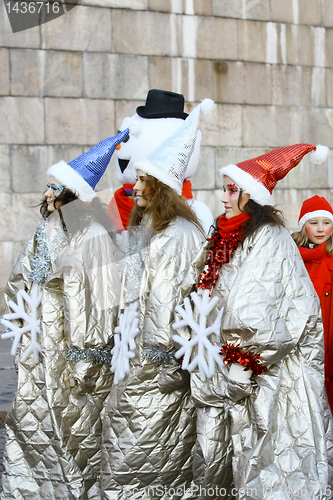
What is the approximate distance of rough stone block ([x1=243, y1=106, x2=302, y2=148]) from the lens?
301 inches

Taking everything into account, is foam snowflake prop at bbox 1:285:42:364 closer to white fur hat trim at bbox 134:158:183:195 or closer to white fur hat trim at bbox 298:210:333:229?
white fur hat trim at bbox 134:158:183:195

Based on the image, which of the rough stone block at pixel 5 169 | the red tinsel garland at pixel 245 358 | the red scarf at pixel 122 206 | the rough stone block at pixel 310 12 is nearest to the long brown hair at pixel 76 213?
the red scarf at pixel 122 206

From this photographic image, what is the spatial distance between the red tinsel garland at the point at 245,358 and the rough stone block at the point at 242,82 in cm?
550

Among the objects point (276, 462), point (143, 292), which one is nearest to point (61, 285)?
point (143, 292)

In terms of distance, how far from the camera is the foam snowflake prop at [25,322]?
3688mm

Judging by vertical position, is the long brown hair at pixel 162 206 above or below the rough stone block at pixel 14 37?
below

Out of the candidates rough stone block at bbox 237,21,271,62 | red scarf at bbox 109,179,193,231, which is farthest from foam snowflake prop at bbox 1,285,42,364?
rough stone block at bbox 237,21,271,62

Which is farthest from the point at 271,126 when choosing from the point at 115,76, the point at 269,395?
the point at 269,395

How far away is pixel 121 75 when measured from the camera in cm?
712

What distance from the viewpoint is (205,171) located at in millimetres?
7422

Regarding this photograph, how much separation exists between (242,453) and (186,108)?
5.42m

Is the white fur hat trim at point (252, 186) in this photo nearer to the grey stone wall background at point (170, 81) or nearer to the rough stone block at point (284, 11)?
the grey stone wall background at point (170, 81)

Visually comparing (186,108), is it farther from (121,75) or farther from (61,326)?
(61,326)

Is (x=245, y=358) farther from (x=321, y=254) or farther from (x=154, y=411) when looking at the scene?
(x=321, y=254)
